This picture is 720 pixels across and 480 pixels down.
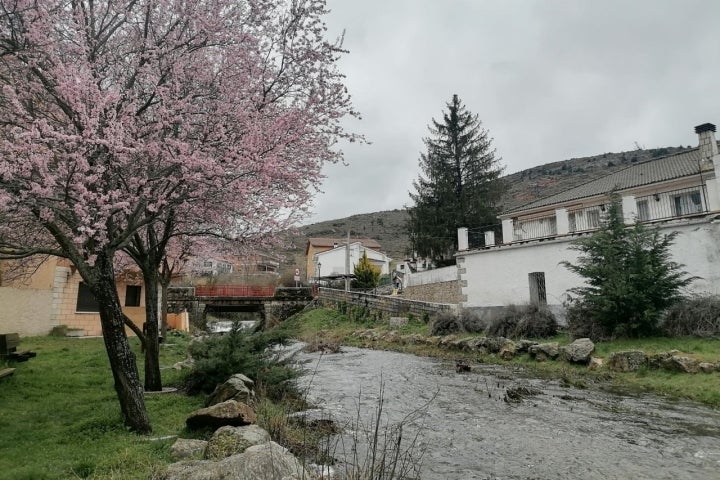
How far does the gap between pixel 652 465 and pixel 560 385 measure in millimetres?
5859

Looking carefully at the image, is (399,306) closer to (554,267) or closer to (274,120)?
(554,267)

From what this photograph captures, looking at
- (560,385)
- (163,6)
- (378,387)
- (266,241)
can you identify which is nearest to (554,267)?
(560,385)

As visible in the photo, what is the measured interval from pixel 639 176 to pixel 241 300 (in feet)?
102

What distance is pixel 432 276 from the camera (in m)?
29.7

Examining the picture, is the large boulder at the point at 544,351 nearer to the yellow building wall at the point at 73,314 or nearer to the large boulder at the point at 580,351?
the large boulder at the point at 580,351

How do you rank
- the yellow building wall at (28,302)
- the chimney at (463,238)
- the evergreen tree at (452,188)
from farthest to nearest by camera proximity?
1. the evergreen tree at (452,188)
2. the chimney at (463,238)
3. the yellow building wall at (28,302)

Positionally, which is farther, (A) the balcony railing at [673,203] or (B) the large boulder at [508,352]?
(A) the balcony railing at [673,203]

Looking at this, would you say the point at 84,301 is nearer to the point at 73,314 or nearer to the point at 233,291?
the point at 73,314

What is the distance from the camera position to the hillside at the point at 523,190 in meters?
63.8

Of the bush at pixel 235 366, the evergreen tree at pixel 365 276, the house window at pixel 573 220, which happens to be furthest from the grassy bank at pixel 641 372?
the evergreen tree at pixel 365 276

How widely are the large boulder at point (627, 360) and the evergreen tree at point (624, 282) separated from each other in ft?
6.44

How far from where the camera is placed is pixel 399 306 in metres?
28.0

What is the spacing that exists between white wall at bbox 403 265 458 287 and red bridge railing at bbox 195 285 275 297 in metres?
15.3

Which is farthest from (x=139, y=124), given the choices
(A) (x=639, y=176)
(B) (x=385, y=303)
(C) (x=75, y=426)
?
(A) (x=639, y=176)
